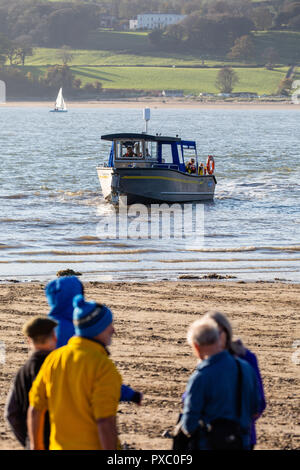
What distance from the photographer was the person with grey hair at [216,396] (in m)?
4.81

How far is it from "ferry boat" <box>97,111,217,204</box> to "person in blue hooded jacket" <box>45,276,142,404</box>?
1991cm

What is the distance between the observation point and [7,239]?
64.8ft

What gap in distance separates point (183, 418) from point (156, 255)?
1264 cm

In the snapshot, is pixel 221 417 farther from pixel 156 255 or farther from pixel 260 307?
pixel 156 255

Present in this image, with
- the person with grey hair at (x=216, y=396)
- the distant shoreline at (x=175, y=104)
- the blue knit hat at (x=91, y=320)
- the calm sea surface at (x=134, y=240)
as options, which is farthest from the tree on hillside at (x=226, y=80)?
the person with grey hair at (x=216, y=396)

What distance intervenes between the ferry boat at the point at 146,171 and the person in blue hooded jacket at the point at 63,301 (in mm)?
19911

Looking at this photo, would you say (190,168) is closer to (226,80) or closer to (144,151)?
(144,151)

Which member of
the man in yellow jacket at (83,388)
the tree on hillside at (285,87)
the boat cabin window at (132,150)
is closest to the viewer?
the man in yellow jacket at (83,388)

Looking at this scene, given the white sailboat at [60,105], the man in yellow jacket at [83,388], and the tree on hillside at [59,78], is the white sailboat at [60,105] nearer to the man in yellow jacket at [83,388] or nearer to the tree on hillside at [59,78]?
the tree on hillside at [59,78]

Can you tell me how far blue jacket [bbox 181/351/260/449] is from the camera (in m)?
4.81

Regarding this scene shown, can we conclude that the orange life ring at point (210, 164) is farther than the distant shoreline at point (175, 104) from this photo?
No

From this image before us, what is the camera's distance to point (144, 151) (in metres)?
26.6

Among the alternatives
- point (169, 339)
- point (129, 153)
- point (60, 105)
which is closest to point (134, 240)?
point (129, 153)

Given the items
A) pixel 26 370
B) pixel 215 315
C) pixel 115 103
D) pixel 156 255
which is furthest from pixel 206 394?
pixel 115 103
